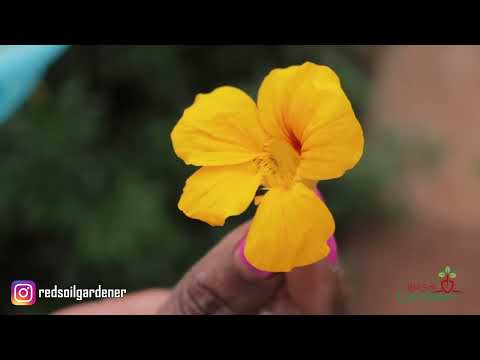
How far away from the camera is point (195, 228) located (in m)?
3.19

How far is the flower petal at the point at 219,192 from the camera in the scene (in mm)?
1064

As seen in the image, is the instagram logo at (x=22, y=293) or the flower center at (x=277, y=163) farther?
the instagram logo at (x=22, y=293)

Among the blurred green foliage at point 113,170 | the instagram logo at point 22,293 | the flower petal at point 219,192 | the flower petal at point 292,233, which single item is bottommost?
the flower petal at point 292,233

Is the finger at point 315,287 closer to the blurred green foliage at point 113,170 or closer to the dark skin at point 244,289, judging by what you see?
the dark skin at point 244,289

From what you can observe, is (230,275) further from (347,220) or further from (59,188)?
(347,220)

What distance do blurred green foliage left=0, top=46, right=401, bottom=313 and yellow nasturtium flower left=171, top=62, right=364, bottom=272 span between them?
61.7 inches

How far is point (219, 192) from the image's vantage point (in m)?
1.09

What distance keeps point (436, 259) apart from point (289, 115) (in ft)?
9.70

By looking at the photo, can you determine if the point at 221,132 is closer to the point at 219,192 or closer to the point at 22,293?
the point at 219,192

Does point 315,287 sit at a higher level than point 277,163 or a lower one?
lower

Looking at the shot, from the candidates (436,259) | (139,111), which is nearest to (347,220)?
(436,259)

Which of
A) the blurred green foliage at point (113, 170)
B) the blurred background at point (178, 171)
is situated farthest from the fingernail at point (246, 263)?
the blurred green foliage at point (113, 170)

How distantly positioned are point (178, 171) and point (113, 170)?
0.32 meters

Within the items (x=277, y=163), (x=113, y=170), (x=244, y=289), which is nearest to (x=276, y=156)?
(x=277, y=163)
